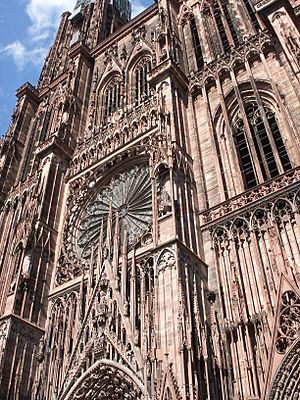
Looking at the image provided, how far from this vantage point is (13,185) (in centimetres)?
2423

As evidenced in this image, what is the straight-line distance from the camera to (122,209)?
1669cm

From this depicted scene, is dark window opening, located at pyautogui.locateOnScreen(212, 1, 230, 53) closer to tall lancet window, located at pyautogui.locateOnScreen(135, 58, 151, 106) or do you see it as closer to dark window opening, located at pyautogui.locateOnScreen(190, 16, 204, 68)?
dark window opening, located at pyautogui.locateOnScreen(190, 16, 204, 68)

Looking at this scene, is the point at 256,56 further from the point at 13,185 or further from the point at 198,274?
the point at 13,185

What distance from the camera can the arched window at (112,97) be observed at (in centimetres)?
2272

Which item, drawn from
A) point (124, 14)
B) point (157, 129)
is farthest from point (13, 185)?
point (124, 14)

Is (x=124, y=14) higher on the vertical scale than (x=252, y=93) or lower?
higher

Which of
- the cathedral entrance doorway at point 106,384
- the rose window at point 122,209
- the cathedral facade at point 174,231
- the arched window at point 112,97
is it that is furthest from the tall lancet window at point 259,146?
the arched window at point 112,97

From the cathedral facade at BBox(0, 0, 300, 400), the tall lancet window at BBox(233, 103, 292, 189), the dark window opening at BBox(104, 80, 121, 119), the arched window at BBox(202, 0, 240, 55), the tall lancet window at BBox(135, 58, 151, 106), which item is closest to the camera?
the cathedral facade at BBox(0, 0, 300, 400)

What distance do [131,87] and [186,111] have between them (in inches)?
242

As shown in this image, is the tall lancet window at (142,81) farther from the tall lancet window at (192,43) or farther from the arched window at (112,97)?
the tall lancet window at (192,43)

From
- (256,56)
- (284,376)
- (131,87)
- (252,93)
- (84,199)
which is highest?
(131,87)

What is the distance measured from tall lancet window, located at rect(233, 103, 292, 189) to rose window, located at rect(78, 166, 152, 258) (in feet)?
11.5

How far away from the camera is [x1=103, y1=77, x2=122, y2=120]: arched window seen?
22.7m

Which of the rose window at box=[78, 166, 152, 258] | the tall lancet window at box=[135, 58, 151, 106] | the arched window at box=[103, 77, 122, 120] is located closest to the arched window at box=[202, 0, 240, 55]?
the tall lancet window at box=[135, 58, 151, 106]
